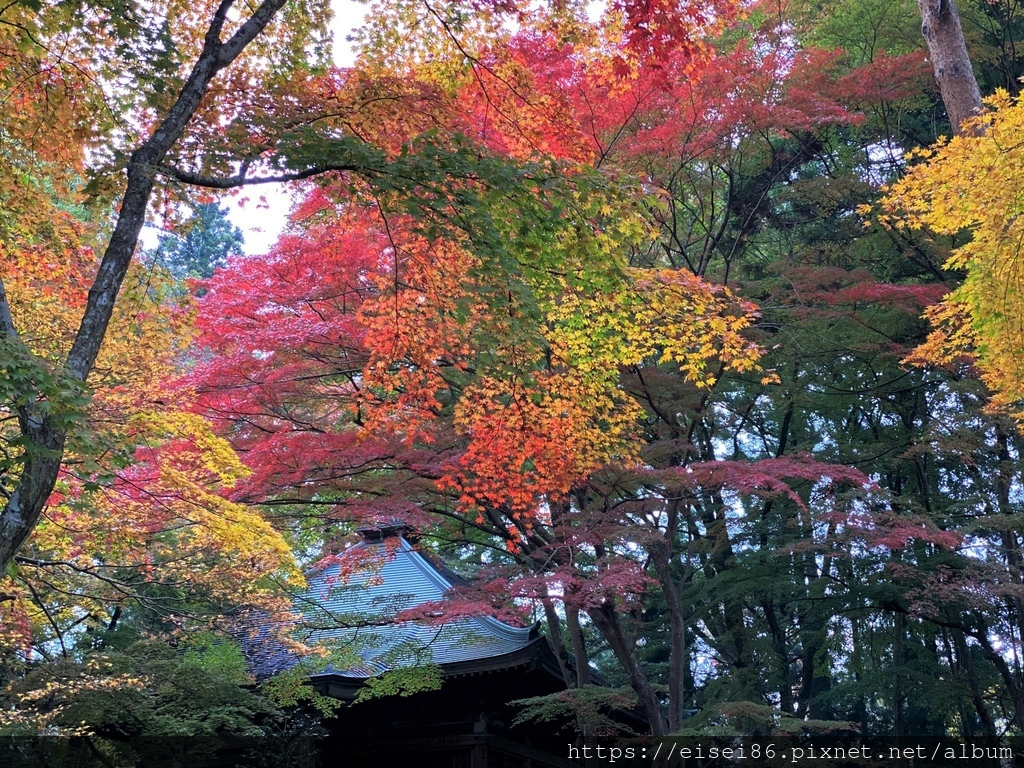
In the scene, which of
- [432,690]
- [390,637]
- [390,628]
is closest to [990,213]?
[390,637]

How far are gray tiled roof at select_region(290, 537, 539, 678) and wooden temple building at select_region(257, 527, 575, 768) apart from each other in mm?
17

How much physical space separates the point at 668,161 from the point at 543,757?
7880mm

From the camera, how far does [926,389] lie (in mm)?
14281

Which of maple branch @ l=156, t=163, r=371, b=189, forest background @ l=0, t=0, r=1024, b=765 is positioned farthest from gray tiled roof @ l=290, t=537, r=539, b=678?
maple branch @ l=156, t=163, r=371, b=189

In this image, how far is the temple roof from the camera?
9.33 meters

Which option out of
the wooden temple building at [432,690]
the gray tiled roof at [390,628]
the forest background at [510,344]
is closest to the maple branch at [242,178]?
the forest background at [510,344]

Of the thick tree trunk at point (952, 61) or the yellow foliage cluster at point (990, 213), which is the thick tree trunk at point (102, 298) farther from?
the thick tree trunk at point (952, 61)

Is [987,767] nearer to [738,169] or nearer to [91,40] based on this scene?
[738,169]

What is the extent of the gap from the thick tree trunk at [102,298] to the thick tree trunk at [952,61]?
630cm

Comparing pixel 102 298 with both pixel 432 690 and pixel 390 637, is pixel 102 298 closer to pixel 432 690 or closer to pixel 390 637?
pixel 390 637

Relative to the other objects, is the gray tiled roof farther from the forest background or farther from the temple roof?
the forest background

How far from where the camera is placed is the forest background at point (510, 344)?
4809 millimetres

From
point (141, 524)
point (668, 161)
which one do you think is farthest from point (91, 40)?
point (668, 161)

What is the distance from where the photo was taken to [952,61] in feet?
26.4
